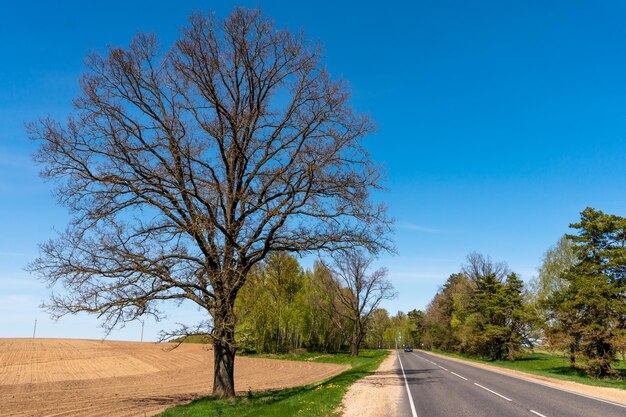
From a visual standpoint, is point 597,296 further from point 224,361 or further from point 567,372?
point 224,361

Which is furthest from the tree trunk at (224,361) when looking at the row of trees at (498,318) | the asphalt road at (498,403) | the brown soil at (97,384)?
the row of trees at (498,318)

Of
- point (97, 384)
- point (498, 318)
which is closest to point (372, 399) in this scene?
point (97, 384)

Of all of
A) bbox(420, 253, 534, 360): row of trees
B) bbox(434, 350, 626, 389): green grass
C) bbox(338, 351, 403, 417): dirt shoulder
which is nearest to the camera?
bbox(338, 351, 403, 417): dirt shoulder

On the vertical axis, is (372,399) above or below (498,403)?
above

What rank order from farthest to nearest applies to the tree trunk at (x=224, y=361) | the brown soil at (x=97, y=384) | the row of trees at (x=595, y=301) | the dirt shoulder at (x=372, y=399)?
the row of trees at (x=595, y=301)
the brown soil at (x=97, y=384)
the tree trunk at (x=224, y=361)
the dirt shoulder at (x=372, y=399)

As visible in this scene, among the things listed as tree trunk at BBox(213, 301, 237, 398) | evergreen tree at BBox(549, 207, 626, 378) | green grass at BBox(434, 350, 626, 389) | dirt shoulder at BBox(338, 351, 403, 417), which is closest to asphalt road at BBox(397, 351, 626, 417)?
dirt shoulder at BBox(338, 351, 403, 417)

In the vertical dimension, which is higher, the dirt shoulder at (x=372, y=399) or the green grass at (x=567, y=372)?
the dirt shoulder at (x=372, y=399)

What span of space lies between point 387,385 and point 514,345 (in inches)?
1398

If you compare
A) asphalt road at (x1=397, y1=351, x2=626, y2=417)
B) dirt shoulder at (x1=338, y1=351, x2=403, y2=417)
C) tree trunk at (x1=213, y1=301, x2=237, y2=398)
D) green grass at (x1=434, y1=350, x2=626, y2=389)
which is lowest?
green grass at (x1=434, y1=350, x2=626, y2=389)

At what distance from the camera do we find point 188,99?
16.0m

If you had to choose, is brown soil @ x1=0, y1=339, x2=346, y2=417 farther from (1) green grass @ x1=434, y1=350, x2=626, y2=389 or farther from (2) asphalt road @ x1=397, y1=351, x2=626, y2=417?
(1) green grass @ x1=434, y1=350, x2=626, y2=389

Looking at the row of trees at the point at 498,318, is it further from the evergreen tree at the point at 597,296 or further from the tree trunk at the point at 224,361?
the tree trunk at the point at 224,361

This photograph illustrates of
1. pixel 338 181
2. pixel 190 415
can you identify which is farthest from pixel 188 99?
pixel 190 415

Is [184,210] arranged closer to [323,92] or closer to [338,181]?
[338,181]
